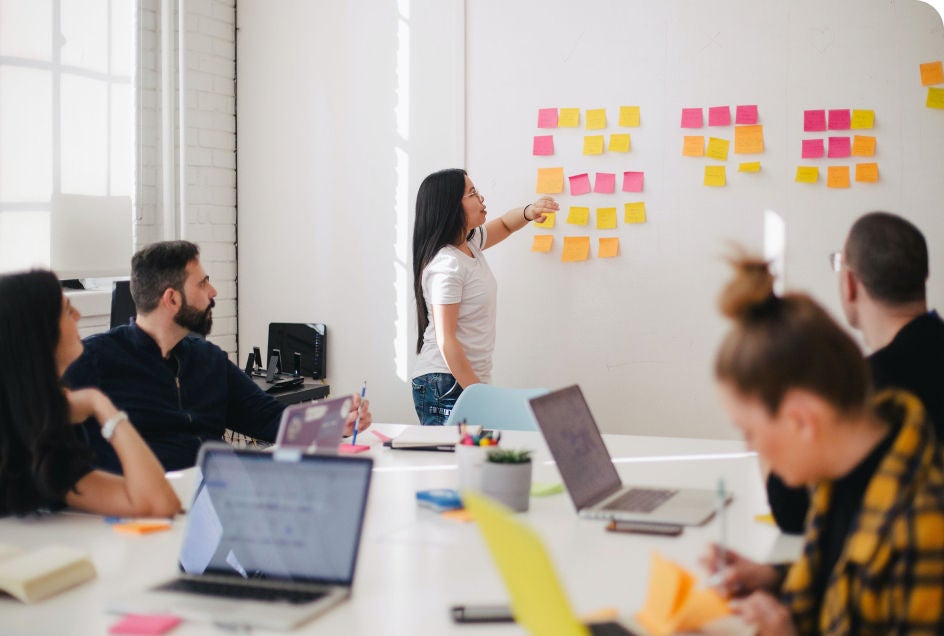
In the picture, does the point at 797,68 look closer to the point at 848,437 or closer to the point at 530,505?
the point at 530,505

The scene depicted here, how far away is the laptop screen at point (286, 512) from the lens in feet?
4.71

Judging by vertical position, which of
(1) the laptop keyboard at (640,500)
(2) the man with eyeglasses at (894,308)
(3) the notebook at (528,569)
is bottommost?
(1) the laptop keyboard at (640,500)

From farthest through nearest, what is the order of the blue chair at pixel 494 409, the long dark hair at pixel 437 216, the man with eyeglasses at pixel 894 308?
1. the long dark hair at pixel 437 216
2. the blue chair at pixel 494 409
3. the man with eyeglasses at pixel 894 308

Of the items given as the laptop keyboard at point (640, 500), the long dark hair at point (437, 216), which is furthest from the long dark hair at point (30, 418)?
the long dark hair at point (437, 216)

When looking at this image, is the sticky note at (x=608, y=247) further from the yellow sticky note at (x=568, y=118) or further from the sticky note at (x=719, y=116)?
the sticky note at (x=719, y=116)

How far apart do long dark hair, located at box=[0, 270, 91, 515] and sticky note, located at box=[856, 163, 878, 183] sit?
2888mm

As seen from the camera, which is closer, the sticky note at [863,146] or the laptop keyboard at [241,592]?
the laptop keyboard at [241,592]

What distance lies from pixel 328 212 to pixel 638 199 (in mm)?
1481

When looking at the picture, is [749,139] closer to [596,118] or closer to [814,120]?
[814,120]

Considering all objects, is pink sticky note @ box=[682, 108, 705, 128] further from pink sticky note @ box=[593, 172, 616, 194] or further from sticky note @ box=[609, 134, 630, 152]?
pink sticky note @ box=[593, 172, 616, 194]

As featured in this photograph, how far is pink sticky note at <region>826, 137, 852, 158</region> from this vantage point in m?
3.56

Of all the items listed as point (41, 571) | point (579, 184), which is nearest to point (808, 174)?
point (579, 184)

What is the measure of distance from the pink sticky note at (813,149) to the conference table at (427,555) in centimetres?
171

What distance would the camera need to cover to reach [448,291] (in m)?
3.38
